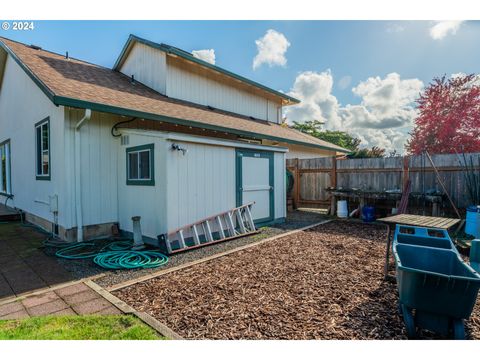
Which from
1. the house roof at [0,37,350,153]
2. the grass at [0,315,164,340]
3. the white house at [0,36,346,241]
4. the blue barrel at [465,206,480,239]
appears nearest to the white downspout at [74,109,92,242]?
the white house at [0,36,346,241]

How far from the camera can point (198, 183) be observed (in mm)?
5715

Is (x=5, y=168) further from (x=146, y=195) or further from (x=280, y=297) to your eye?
(x=280, y=297)

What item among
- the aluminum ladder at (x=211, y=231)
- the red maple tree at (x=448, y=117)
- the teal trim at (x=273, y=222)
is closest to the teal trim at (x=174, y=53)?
the aluminum ladder at (x=211, y=231)

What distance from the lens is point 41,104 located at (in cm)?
675

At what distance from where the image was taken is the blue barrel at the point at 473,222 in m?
5.67

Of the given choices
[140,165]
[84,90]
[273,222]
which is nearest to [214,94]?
[84,90]

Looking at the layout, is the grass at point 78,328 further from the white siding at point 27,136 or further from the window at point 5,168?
the window at point 5,168

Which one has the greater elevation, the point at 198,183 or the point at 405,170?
the point at 405,170

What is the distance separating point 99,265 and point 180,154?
2402 millimetres

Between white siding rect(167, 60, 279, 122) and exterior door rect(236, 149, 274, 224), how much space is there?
4232 mm

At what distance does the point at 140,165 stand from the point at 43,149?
3.11 metres

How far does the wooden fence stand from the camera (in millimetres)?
7340

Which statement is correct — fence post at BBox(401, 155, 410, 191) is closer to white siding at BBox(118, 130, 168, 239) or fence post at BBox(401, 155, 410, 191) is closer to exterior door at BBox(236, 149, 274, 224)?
exterior door at BBox(236, 149, 274, 224)

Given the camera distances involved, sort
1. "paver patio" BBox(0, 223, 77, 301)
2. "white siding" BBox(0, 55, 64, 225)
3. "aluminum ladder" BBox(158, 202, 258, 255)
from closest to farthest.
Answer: "paver patio" BBox(0, 223, 77, 301) → "aluminum ladder" BBox(158, 202, 258, 255) → "white siding" BBox(0, 55, 64, 225)
